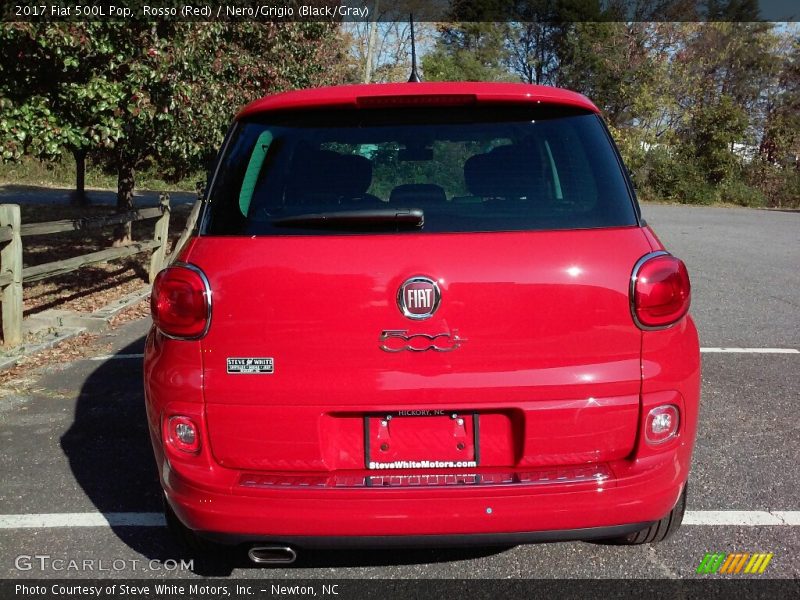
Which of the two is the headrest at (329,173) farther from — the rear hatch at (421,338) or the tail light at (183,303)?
the tail light at (183,303)

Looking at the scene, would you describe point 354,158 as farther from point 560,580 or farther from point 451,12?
point 451,12

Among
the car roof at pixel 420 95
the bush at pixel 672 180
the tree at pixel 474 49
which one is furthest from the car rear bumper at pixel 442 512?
the tree at pixel 474 49

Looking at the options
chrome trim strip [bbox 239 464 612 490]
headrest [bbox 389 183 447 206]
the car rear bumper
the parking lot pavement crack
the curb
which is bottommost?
the curb

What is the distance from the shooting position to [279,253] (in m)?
2.23

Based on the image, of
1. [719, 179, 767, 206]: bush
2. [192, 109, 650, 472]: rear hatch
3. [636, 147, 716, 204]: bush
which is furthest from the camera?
[636, 147, 716, 204]: bush

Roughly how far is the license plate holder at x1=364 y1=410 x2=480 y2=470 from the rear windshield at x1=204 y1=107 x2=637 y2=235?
627 mm

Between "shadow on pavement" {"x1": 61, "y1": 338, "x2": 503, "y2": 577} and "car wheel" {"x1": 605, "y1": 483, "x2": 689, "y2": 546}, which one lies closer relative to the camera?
"car wheel" {"x1": 605, "y1": 483, "x2": 689, "y2": 546}

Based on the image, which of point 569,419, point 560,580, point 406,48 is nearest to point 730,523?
point 560,580

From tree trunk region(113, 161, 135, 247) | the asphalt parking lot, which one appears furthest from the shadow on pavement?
tree trunk region(113, 161, 135, 247)

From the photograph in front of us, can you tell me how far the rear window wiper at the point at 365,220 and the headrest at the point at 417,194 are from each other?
0.25 ft

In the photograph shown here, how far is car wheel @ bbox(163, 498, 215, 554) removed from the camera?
2732mm

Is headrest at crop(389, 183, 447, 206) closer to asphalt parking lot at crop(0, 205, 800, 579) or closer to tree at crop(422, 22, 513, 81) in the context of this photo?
asphalt parking lot at crop(0, 205, 800, 579)

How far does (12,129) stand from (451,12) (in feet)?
149

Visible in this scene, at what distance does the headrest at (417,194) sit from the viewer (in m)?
2.35
